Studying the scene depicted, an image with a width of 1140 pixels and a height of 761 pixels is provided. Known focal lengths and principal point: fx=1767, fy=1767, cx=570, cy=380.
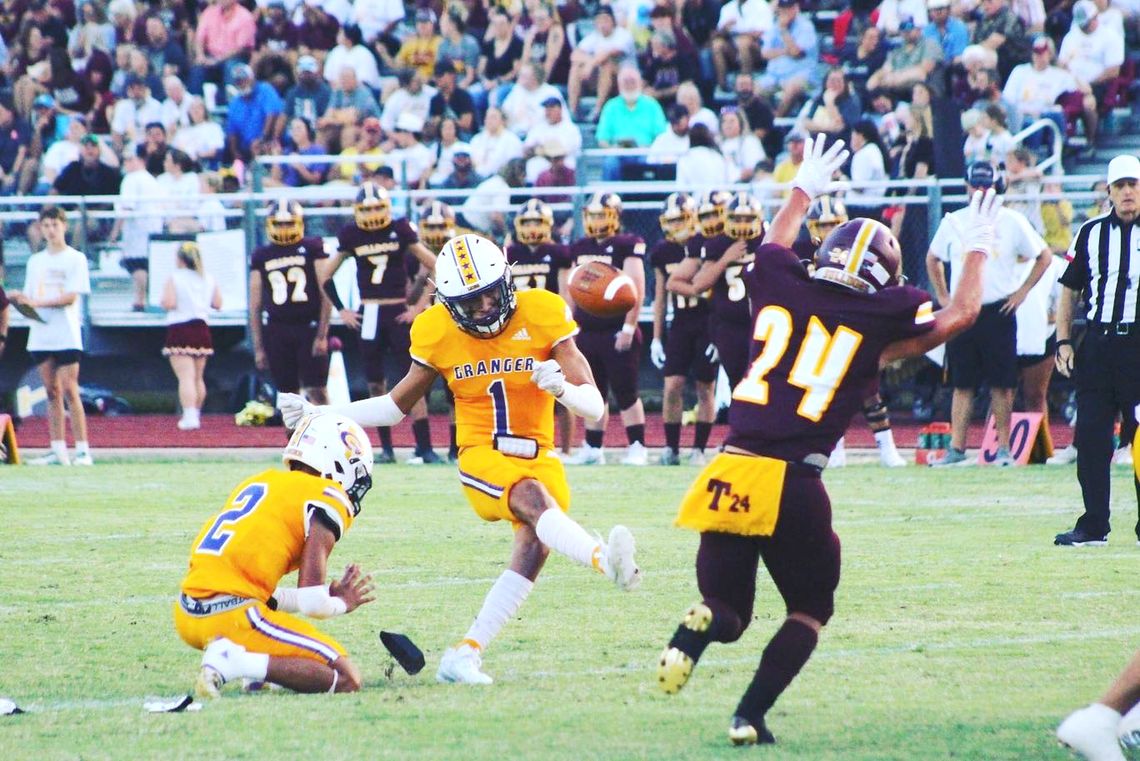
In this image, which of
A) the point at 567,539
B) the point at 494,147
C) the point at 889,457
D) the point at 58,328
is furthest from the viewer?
the point at 494,147

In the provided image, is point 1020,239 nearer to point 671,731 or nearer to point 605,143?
point 605,143

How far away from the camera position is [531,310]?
6.11m

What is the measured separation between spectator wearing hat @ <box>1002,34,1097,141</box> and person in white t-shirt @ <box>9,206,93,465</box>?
8553 millimetres

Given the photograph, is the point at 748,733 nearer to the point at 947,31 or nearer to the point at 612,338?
the point at 612,338

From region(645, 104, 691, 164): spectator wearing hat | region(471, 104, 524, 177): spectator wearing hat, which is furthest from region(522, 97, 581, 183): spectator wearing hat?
region(645, 104, 691, 164): spectator wearing hat

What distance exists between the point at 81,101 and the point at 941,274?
13166 millimetres

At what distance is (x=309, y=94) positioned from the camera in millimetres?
20031

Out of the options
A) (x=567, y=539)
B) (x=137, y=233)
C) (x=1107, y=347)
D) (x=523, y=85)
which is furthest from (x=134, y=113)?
(x=567, y=539)

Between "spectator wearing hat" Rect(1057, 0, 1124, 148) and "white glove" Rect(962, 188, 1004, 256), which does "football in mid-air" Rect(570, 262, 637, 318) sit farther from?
"white glove" Rect(962, 188, 1004, 256)

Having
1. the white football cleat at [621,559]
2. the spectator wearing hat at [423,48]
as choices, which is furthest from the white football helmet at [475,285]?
the spectator wearing hat at [423,48]

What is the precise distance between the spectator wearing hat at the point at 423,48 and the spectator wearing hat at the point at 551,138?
2.86m

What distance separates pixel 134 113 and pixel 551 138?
19.3 feet

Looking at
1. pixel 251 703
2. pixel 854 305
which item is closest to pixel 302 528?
pixel 251 703

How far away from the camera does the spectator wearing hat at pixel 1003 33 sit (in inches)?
660
